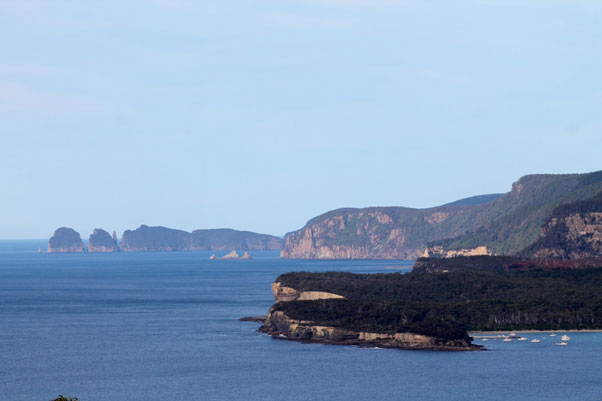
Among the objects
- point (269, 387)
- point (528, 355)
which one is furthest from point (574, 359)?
point (269, 387)

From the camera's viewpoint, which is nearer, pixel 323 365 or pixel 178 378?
pixel 178 378

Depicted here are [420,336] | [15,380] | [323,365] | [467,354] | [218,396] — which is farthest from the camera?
[420,336]

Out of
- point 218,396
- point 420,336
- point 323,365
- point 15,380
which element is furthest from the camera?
point 420,336

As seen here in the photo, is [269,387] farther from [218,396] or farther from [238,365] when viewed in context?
[238,365]

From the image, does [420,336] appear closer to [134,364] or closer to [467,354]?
[467,354]

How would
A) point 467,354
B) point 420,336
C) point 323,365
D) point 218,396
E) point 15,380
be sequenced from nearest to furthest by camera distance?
point 218,396
point 15,380
point 323,365
point 467,354
point 420,336

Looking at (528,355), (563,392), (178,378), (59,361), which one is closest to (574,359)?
(528,355)

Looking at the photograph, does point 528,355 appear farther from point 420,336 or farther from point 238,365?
point 238,365

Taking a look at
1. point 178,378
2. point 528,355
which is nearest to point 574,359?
point 528,355

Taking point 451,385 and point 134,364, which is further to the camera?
point 134,364
